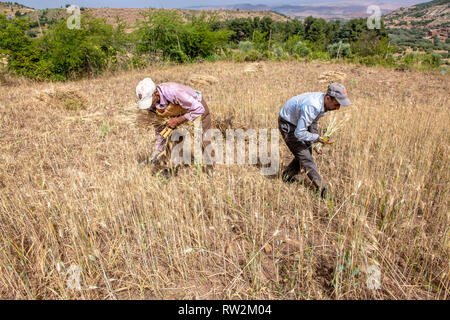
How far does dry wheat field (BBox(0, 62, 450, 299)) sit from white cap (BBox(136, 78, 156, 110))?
32.6 inches

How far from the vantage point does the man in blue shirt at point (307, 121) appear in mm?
2536

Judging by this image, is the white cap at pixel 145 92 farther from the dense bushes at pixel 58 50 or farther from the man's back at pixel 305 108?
the dense bushes at pixel 58 50

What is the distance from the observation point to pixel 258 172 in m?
3.53

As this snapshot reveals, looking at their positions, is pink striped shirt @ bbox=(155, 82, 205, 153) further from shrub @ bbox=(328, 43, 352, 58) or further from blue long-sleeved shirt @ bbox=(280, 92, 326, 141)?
shrub @ bbox=(328, 43, 352, 58)

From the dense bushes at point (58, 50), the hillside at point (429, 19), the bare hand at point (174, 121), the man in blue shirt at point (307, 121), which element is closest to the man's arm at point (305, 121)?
the man in blue shirt at point (307, 121)

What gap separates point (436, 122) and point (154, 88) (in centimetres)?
462

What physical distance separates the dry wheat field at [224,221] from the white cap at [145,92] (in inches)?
32.6

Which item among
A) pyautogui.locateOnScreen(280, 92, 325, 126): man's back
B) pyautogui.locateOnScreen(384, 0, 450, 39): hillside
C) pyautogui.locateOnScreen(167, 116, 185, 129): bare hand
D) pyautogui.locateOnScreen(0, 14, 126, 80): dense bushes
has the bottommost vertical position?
pyautogui.locateOnScreen(167, 116, 185, 129): bare hand

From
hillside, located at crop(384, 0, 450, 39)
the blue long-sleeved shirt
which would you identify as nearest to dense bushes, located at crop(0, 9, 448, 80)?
the blue long-sleeved shirt

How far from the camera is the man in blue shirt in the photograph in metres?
2.54

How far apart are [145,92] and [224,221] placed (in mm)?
1691

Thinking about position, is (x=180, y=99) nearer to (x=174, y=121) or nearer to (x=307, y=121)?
(x=174, y=121)

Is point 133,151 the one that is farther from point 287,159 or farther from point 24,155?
point 287,159

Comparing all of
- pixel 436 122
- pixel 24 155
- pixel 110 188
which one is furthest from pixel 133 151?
pixel 436 122
